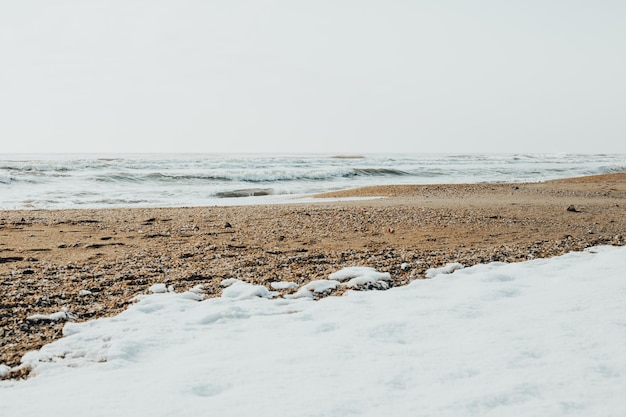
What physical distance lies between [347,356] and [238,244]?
4.74m

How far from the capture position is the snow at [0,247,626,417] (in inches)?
118

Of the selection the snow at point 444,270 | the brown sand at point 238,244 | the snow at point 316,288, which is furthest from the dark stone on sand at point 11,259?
the snow at point 444,270

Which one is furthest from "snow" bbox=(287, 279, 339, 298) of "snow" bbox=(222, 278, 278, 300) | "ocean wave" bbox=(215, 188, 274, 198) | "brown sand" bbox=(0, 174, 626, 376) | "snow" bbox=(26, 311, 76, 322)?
"ocean wave" bbox=(215, 188, 274, 198)

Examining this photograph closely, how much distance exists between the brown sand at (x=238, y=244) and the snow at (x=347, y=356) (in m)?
0.66

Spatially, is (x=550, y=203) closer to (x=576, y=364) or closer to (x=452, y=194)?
(x=452, y=194)

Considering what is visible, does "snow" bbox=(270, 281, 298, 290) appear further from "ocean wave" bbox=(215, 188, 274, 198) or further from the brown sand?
"ocean wave" bbox=(215, 188, 274, 198)

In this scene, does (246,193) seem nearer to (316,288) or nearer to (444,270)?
(444,270)

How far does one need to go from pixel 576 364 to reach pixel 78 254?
6.57 meters

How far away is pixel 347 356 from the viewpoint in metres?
3.68

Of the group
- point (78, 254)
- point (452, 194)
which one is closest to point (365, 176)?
point (452, 194)

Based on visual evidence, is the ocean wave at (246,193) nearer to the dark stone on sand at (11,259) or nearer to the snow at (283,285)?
the dark stone on sand at (11,259)

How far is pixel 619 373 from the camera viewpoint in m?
3.31

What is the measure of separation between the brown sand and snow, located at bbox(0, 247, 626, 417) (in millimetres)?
655

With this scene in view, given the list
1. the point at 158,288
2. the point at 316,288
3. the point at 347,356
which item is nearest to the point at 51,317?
the point at 158,288
